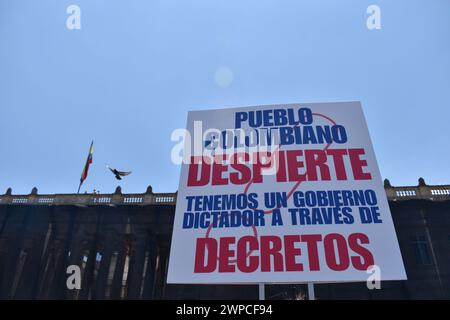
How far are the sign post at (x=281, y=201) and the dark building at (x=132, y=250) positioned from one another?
14594 millimetres

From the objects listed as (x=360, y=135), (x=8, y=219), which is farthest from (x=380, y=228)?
(x=8, y=219)

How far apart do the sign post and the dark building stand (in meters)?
14.6

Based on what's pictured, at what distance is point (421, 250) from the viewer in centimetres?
2186

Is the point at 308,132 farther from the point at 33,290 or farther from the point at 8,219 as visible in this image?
the point at 8,219

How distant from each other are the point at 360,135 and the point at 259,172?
3.46 m

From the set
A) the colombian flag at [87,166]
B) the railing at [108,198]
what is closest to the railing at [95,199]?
the railing at [108,198]

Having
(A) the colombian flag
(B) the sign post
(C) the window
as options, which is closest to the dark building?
(C) the window

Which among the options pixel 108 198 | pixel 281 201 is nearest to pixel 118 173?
pixel 108 198

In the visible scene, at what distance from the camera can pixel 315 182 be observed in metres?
8.94

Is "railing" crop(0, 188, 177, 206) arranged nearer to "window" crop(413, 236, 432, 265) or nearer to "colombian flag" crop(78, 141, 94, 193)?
"colombian flag" crop(78, 141, 94, 193)

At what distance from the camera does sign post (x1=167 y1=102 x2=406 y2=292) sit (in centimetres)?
795

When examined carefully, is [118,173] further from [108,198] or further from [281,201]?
[281,201]

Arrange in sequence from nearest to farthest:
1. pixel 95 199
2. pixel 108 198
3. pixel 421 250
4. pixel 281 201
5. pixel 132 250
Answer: pixel 281 201, pixel 421 250, pixel 132 250, pixel 108 198, pixel 95 199

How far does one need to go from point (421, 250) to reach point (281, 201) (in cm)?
1886
